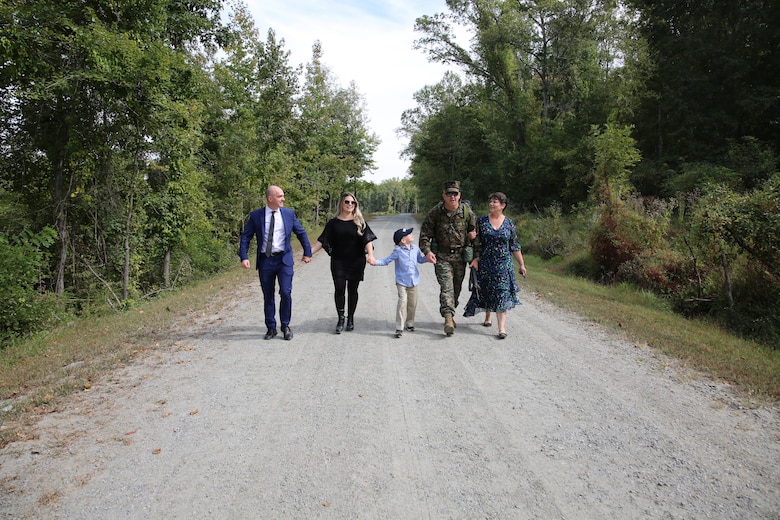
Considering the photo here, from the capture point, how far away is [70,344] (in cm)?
703

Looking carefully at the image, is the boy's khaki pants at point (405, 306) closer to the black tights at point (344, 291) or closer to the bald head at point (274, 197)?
the black tights at point (344, 291)

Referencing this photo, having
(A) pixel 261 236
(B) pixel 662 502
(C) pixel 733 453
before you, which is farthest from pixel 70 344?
(C) pixel 733 453

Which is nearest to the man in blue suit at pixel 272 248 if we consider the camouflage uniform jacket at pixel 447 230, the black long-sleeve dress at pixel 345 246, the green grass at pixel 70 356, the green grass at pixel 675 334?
the black long-sleeve dress at pixel 345 246

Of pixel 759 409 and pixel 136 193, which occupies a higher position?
pixel 136 193

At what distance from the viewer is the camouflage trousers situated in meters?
6.71

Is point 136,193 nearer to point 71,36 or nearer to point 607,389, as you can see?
point 71,36

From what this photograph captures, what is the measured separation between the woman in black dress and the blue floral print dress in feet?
5.60

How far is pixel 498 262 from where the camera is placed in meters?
6.91

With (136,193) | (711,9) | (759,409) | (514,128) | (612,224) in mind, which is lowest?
(759,409)

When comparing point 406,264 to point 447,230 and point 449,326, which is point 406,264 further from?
point 449,326

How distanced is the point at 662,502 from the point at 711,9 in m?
23.9

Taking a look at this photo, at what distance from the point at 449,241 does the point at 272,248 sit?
255 cm

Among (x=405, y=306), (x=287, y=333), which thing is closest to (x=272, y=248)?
(x=287, y=333)

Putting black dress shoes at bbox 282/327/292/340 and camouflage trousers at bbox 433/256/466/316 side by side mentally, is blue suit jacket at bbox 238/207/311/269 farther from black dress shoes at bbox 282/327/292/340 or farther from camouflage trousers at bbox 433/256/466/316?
camouflage trousers at bbox 433/256/466/316
